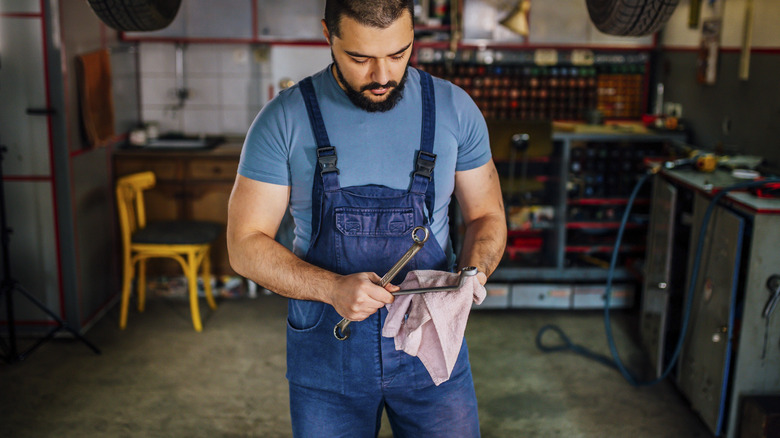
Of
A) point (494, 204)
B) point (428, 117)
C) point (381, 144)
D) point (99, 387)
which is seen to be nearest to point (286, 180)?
point (381, 144)

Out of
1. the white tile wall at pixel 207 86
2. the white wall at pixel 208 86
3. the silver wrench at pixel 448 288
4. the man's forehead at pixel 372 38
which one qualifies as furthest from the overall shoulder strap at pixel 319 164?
the white tile wall at pixel 207 86

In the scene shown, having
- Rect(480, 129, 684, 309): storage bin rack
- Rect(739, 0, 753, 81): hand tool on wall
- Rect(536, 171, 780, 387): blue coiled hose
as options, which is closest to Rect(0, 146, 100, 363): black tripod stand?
Rect(480, 129, 684, 309): storage bin rack

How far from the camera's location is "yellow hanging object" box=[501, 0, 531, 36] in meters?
4.58

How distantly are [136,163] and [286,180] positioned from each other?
10.6 ft

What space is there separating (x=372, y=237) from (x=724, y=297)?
1.75m

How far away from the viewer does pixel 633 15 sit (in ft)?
7.28

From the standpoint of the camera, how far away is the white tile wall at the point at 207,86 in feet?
16.5

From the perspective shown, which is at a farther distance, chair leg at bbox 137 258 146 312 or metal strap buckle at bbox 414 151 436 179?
chair leg at bbox 137 258 146 312

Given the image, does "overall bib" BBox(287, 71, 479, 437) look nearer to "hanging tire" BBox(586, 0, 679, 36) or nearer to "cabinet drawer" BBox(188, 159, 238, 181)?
"hanging tire" BBox(586, 0, 679, 36)

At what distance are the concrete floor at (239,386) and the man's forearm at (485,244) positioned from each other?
1.51 meters

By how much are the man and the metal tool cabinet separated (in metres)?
1.40

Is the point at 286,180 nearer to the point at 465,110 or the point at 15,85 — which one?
the point at 465,110

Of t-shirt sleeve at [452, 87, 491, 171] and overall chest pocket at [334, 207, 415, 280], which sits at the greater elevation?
t-shirt sleeve at [452, 87, 491, 171]

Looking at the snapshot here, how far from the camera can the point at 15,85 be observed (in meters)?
3.67
